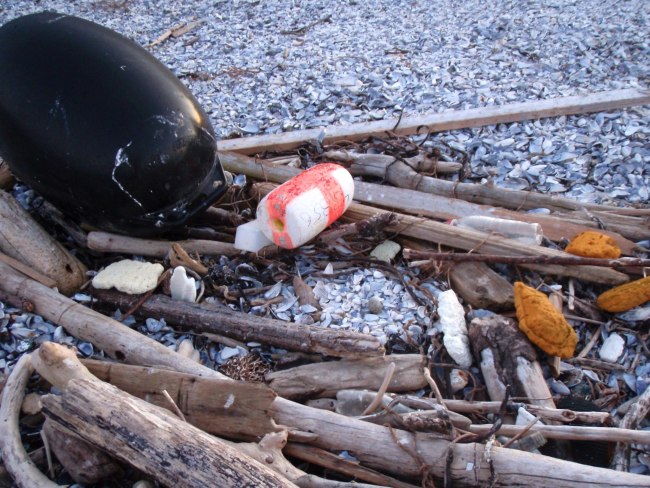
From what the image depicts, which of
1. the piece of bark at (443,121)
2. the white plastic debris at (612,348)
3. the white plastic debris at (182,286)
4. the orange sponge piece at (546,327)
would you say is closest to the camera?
the orange sponge piece at (546,327)

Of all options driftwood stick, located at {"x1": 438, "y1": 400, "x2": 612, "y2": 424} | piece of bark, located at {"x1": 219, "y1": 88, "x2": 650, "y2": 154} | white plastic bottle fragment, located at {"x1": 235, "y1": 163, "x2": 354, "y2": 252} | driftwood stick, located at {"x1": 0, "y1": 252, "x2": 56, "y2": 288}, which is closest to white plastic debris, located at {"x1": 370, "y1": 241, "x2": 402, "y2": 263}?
white plastic bottle fragment, located at {"x1": 235, "y1": 163, "x2": 354, "y2": 252}

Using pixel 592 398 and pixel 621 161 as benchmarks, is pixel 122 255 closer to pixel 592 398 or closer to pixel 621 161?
pixel 592 398

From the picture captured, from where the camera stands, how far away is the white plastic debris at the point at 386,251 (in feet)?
11.3

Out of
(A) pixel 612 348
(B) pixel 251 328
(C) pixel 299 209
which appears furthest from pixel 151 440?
(A) pixel 612 348

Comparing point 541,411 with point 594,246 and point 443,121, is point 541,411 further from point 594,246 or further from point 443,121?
point 443,121

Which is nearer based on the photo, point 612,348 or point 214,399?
point 214,399

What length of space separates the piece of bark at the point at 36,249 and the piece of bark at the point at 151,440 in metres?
1.17

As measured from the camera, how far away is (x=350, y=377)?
267 cm

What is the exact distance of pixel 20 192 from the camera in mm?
3879

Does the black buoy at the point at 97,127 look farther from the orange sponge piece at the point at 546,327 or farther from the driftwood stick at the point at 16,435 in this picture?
the orange sponge piece at the point at 546,327

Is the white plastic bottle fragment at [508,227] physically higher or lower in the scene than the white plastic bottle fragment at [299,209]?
lower

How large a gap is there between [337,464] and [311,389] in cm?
45

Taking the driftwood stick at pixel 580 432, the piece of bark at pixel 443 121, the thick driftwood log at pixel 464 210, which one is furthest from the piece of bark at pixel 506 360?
the piece of bark at pixel 443 121

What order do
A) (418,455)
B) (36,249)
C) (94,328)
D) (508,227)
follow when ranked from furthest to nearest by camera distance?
(508,227), (36,249), (94,328), (418,455)
